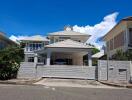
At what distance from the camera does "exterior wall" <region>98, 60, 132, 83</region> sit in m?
30.1

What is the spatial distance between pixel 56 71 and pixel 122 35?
12.3 m

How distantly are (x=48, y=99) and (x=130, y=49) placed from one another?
24459 mm

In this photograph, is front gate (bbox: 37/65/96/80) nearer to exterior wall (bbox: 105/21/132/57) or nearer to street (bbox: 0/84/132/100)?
exterior wall (bbox: 105/21/132/57)

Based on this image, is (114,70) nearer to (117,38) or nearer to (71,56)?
(117,38)

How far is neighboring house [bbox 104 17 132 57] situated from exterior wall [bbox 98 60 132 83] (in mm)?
6988

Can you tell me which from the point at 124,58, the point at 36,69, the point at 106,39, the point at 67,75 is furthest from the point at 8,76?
the point at 106,39

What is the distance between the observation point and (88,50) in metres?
34.4

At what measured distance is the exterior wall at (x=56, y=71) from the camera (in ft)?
102

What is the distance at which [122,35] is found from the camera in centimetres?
3994

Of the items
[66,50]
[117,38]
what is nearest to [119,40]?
[117,38]

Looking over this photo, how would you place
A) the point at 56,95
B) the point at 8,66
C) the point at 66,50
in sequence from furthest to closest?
the point at 66,50
the point at 8,66
the point at 56,95

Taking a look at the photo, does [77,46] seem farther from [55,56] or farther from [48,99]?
[48,99]

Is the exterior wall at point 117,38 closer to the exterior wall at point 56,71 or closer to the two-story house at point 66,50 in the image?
the two-story house at point 66,50

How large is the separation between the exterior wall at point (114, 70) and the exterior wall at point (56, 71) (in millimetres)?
986
